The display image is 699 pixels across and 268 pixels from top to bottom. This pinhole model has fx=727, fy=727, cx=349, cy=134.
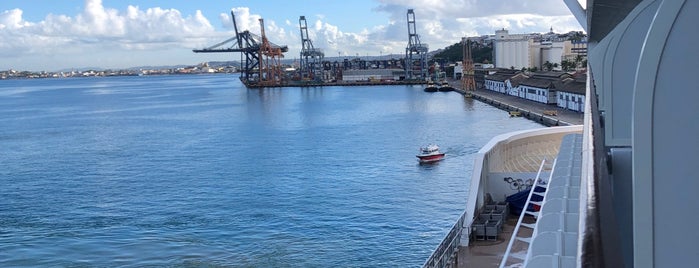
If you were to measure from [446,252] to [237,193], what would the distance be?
4556 millimetres

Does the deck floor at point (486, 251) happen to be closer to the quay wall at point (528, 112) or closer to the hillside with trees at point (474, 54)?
the quay wall at point (528, 112)

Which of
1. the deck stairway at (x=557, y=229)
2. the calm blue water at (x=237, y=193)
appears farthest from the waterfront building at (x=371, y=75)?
the deck stairway at (x=557, y=229)

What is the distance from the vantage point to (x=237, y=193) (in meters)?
7.19

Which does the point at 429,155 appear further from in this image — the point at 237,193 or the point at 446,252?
the point at 446,252


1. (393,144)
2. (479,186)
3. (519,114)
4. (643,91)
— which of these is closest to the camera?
(643,91)

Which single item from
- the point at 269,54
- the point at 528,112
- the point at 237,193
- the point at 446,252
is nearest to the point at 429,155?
the point at 237,193

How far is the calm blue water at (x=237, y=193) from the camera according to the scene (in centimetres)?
505

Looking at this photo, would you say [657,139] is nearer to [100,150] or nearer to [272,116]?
[100,150]

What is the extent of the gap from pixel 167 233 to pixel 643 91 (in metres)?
5.26

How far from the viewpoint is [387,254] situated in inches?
190

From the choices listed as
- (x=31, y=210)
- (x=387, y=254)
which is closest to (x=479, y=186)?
(x=387, y=254)

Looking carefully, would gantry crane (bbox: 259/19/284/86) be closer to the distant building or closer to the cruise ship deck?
the distant building

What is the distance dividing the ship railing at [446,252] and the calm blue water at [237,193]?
1.54 m

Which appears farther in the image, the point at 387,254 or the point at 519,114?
the point at 519,114
